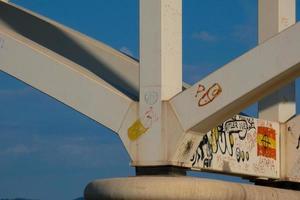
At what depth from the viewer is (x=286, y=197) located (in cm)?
2569

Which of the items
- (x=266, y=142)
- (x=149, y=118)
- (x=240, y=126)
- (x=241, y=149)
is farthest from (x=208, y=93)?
(x=266, y=142)

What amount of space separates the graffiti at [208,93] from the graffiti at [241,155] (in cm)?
494

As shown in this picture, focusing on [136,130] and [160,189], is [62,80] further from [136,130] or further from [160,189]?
[160,189]

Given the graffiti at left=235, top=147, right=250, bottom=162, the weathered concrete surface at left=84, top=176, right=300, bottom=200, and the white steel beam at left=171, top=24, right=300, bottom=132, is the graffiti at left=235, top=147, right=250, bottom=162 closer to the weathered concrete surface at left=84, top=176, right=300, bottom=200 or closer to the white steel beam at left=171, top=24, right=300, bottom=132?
the weathered concrete surface at left=84, top=176, right=300, bottom=200

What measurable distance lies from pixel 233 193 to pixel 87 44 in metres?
5.04

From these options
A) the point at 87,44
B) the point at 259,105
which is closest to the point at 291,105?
the point at 259,105

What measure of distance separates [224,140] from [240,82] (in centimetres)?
449

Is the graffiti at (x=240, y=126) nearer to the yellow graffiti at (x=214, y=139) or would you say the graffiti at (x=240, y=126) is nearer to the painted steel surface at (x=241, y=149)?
the painted steel surface at (x=241, y=149)

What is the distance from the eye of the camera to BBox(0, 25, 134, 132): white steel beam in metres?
19.5

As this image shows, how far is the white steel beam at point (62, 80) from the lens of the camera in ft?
63.9

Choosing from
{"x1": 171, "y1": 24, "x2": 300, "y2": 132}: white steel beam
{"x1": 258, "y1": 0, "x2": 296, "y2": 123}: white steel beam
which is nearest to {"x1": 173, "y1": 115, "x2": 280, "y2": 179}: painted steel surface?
{"x1": 258, "y1": 0, "x2": 296, "y2": 123}: white steel beam

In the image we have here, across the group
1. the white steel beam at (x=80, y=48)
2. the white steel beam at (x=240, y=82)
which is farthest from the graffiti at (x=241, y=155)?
the white steel beam at (x=240, y=82)

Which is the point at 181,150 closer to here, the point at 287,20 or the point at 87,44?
the point at 87,44

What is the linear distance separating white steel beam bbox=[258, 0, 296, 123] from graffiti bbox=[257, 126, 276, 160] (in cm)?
67
